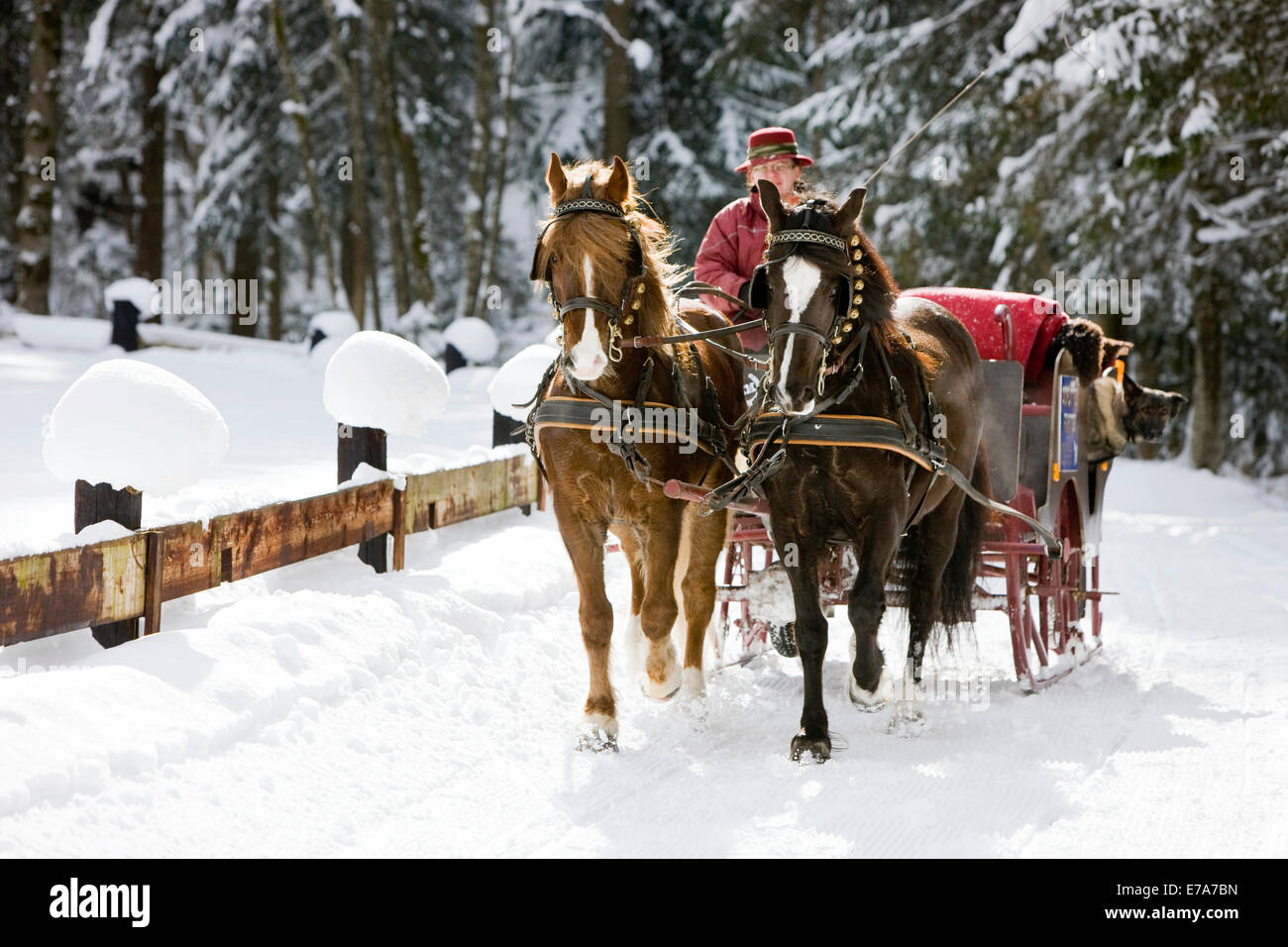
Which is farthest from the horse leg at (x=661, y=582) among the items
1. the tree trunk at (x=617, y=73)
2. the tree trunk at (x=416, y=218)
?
the tree trunk at (x=416, y=218)

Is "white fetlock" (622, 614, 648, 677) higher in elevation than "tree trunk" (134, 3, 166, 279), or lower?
lower

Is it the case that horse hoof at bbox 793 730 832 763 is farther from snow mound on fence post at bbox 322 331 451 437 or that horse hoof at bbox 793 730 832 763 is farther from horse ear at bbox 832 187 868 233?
snow mound on fence post at bbox 322 331 451 437

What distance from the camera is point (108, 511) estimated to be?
4895 millimetres

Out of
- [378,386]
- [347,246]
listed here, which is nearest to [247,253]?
[347,246]

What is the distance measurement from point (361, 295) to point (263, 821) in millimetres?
20988

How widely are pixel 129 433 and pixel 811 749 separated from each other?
286 cm

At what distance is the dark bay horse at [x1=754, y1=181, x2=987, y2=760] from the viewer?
467cm

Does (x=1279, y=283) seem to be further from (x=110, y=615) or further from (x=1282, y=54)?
(x=110, y=615)

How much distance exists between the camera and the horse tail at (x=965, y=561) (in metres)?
5.91

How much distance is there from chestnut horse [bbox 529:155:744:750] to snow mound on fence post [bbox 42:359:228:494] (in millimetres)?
1379

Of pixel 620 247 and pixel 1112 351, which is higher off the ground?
pixel 620 247

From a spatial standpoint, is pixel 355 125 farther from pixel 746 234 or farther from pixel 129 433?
pixel 129 433

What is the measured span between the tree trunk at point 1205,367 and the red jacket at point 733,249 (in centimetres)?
1205

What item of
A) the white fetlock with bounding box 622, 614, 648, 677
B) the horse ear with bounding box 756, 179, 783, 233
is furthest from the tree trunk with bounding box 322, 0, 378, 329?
the horse ear with bounding box 756, 179, 783, 233
